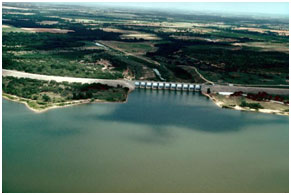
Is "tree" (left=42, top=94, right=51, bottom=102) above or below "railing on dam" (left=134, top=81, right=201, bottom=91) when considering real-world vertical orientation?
above

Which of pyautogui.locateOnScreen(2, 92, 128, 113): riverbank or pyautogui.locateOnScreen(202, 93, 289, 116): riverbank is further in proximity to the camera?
pyautogui.locateOnScreen(202, 93, 289, 116): riverbank

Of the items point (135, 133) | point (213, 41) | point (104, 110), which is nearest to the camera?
point (135, 133)

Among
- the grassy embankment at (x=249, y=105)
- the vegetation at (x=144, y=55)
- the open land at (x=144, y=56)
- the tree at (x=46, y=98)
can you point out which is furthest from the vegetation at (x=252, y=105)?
the tree at (x=46, y=98)

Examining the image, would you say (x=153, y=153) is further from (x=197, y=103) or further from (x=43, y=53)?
(x=43, y=53)

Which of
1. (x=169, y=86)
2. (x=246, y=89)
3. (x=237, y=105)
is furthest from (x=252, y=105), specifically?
(x=169, y=86)

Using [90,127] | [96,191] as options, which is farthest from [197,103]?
[96,191]

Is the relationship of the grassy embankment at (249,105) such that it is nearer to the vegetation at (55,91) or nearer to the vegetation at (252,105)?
the vegetation at (252,105)

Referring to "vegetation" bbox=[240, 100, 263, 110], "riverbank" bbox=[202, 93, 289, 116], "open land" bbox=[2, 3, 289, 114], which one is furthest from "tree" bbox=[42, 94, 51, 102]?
"vegetation" bbox=[240, 100, 263, 110]

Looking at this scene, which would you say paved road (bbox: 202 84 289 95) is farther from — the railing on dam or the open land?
the railing on dam

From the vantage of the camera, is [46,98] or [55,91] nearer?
[46,98]

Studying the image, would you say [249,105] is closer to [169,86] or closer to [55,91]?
[169,86]

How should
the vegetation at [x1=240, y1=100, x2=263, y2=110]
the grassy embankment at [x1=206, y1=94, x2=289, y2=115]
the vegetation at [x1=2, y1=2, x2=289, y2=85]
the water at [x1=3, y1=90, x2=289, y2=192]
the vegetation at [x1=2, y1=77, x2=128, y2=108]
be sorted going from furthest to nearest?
the vegetation at [x1=2, y1=2, x2=289, y2=85]
the vegetation at [x1=240, y1=100, x2=263, y2=110]
the grassy embankment at [x1=206, y1=94, x2=289, y2=115]
the vegetation at [x1=2, y1=77, x2=128, y2=108]
the water at [x1=3, y1=90, x2=289, y2=192]
